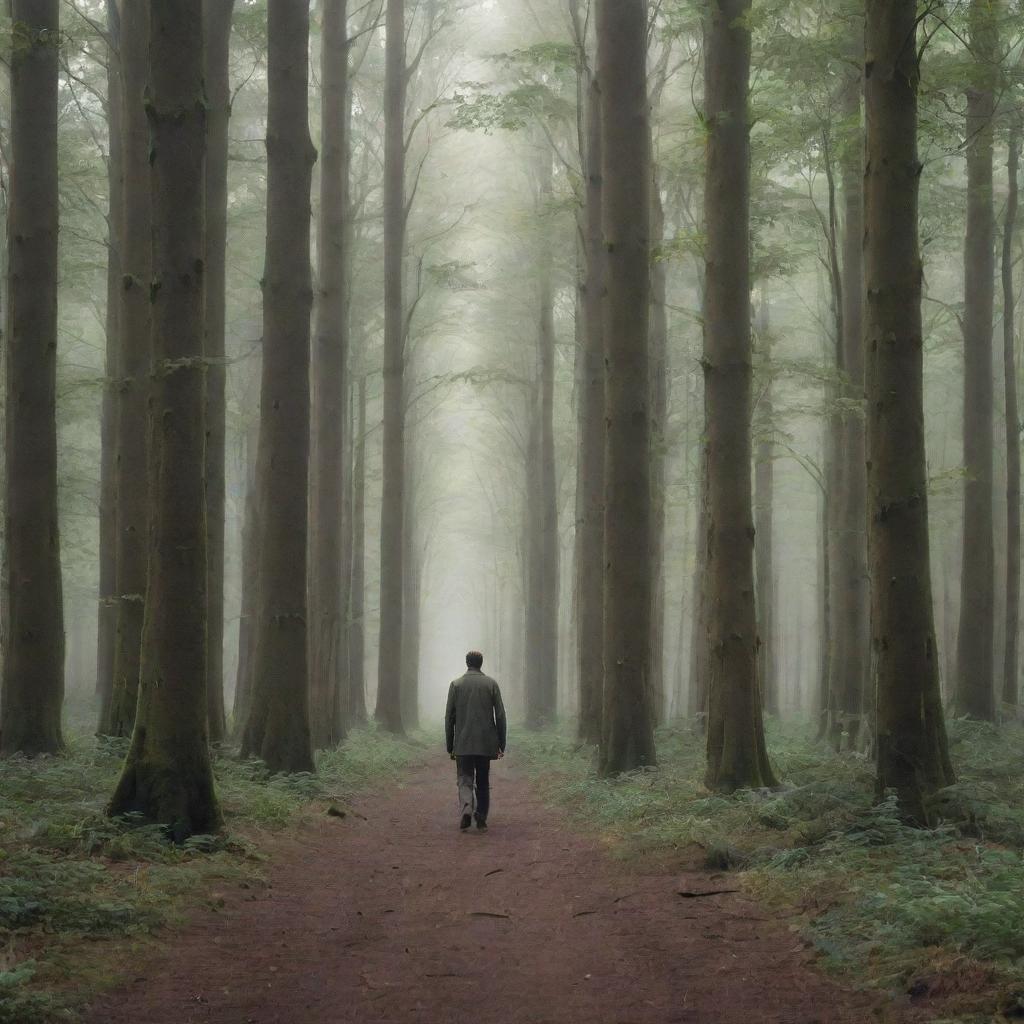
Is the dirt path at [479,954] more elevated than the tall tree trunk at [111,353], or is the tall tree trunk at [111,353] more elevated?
the tall tree trunk at [111,353]

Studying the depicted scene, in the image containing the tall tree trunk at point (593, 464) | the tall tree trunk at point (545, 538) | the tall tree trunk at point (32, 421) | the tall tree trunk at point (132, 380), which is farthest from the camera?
the tall tree trunk at point (545, 538)

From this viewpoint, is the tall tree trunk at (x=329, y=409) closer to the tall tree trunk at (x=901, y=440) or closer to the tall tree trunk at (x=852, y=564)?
the tall tree trunk at (x=852, y=564)

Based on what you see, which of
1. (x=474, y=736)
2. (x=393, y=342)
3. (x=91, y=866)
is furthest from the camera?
(x=393, y=342)

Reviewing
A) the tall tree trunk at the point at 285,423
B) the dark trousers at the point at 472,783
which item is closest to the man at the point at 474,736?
the dark trousers at the point at 472,783

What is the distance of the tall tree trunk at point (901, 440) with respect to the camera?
7.82 meters

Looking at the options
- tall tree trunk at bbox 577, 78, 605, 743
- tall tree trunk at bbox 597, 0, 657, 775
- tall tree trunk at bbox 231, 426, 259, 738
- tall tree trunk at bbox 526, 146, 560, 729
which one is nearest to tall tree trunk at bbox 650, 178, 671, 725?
tall tree trunk at bbox 577, 78, 605, 743

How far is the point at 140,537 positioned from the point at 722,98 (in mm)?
7907

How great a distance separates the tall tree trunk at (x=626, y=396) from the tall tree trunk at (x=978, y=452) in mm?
6456

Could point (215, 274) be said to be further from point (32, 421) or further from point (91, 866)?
point (91, 866)

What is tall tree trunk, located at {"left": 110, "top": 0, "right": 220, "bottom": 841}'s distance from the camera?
25.9 feet

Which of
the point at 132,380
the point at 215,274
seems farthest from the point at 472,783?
the point at 215,274

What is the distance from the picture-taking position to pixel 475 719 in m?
10.7

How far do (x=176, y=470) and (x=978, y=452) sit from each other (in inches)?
564

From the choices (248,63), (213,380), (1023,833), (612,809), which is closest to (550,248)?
(248,63)
